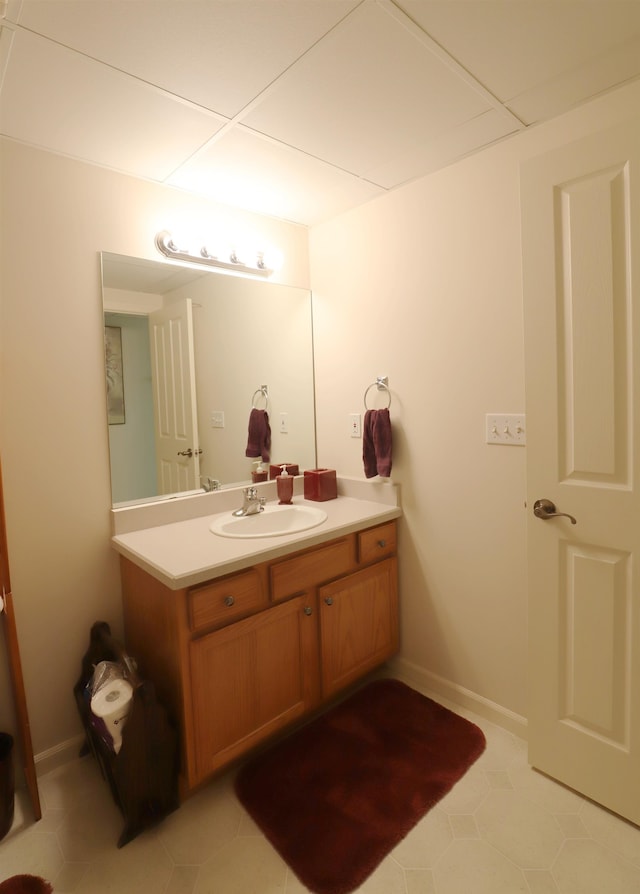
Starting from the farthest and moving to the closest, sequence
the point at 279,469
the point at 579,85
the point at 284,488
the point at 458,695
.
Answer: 1. the point at 279,469
2. the point at 284,488
3. the point at 458,695
4. the point at 579,85

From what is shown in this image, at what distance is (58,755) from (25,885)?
0.47m

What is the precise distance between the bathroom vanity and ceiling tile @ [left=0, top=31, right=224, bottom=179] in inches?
54.9

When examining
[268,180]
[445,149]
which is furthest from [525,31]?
[268,180]

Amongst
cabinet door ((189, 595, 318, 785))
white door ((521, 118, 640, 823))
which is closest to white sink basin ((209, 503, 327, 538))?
cabinet door ((189, 595, 318, 785))

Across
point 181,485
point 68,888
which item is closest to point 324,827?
point 68,888

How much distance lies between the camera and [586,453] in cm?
146

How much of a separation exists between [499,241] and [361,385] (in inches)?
33.5

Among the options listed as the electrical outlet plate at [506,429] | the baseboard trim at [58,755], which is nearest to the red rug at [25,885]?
the baseboard trim at [58,755]

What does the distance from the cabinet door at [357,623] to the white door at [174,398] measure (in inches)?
31.4

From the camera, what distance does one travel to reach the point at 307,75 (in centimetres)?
133

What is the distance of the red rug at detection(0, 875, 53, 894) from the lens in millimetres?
1299

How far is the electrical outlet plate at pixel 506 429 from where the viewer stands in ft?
5.73

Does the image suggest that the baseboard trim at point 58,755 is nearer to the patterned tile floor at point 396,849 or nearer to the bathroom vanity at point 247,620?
the patterned tile floor at point 396,849

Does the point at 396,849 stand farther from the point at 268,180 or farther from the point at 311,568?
the point at 268,180
